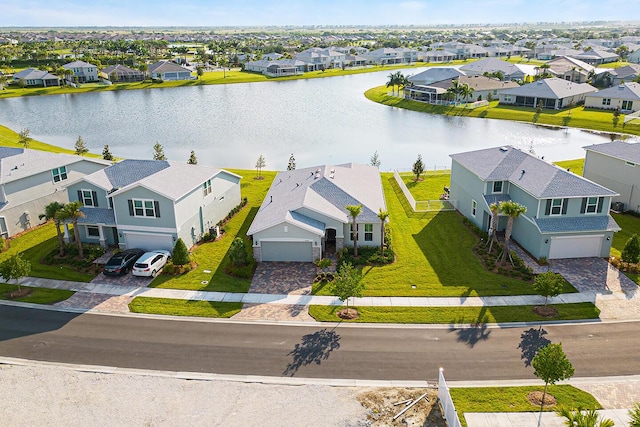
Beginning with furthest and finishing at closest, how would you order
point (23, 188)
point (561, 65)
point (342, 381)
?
point (561, 65), point (23, 188), point (342, 381)

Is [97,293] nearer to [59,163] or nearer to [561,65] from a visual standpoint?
[59,163]

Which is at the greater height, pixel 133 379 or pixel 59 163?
pixel 59 163

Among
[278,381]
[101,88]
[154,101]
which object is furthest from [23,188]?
[101,88]

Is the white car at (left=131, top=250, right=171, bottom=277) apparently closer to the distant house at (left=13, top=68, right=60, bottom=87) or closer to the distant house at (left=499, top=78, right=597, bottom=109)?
the distant house at (left=499, top=78, right=597, bottom=109)

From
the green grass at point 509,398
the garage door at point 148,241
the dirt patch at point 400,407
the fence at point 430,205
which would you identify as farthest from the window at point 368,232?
the green grass at point 509,398

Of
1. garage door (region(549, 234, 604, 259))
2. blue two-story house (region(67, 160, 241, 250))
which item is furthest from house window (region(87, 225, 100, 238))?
garage door (region(549, 234, 604, 259))

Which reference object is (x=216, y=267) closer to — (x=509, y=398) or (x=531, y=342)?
(x=531, y=342)
